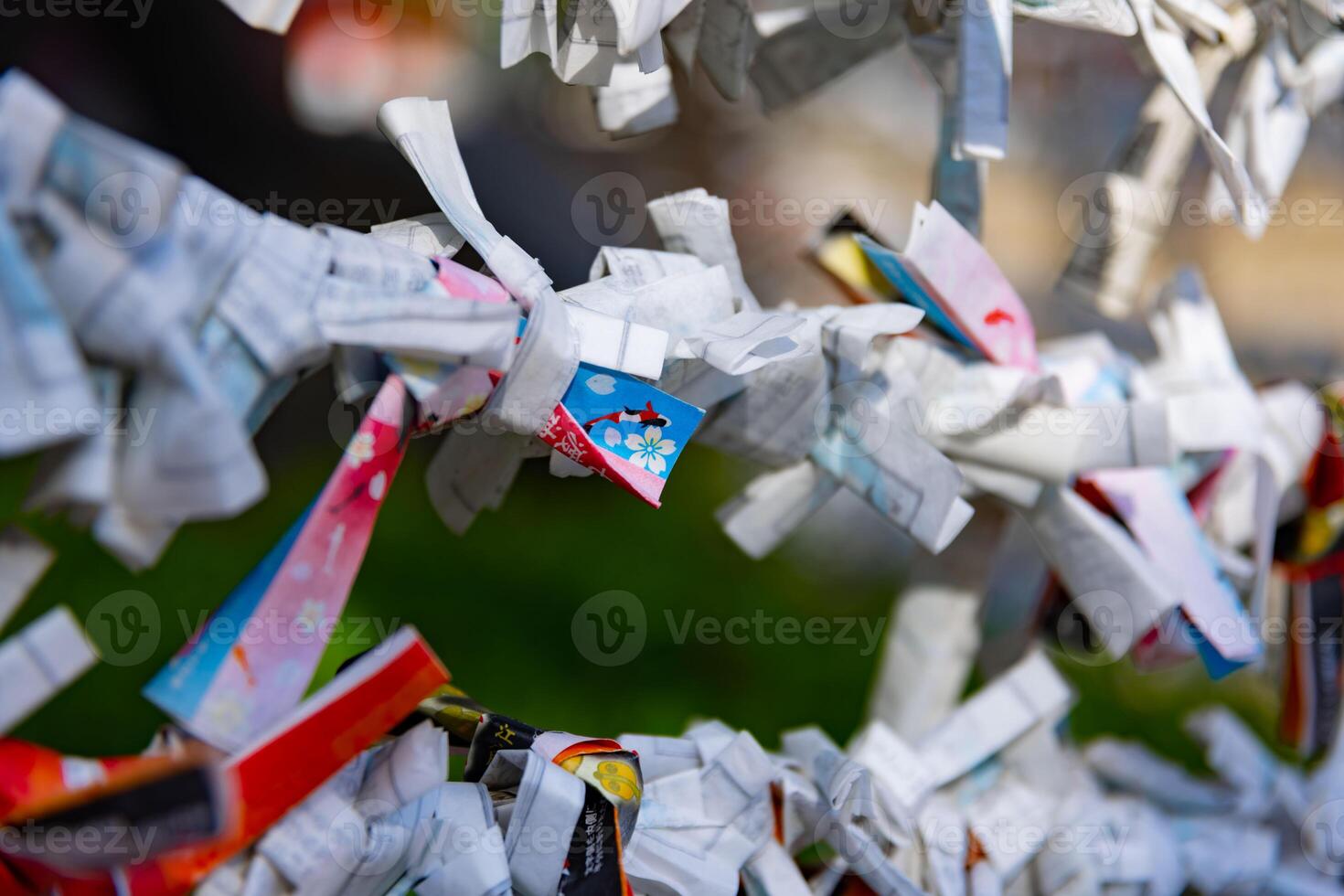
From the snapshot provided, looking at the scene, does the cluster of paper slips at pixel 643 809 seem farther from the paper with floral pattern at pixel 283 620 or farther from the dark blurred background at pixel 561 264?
the dark blurred background at pixel 561 264

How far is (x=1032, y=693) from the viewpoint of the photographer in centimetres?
55

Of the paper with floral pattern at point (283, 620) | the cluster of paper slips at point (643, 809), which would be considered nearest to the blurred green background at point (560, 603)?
the cluster of paper slips at point (643, 809)

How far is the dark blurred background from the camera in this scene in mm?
747

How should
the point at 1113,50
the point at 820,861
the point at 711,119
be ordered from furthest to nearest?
the point at 1113,50 → the point at 711,119 → the point at 820,861

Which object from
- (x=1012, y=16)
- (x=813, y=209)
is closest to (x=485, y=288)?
(x=1012, y=16)

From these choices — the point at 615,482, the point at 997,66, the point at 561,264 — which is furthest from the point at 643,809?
the point at 561,264

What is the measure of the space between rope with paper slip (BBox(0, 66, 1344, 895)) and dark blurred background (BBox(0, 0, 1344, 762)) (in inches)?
8.3

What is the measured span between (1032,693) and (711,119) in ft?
2.50

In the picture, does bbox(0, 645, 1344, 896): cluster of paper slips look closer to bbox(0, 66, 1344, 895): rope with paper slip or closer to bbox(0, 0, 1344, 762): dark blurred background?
bbox(0, 66, 1344, 895): rope with paper slip

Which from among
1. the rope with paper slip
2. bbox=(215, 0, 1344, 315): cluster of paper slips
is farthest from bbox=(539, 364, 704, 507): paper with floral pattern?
bbox=(215, 0, 1344, 315): cluster of paper slips

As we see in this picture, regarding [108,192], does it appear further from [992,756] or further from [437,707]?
[992,756]

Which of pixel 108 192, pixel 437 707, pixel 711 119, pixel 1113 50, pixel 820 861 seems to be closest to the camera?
pixel 108 192

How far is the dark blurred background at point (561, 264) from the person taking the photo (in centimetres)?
75

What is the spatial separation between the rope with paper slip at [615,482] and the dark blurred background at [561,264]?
0.21 meters
